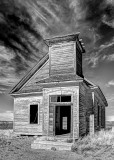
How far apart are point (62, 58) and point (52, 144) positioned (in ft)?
20.2

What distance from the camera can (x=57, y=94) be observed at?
14008 millimetres

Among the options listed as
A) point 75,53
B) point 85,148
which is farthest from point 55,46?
point 85,148

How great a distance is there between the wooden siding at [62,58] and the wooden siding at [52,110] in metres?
1.54

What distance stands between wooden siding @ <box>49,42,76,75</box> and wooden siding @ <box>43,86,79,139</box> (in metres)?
1.54

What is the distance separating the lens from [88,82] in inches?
648

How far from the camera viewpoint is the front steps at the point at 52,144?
38.6 ft

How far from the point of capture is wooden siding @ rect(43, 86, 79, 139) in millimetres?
13210

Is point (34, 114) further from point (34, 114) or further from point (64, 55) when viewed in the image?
point (64, 55)

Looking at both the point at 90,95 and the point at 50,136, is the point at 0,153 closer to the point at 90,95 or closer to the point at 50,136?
the point at 50,136

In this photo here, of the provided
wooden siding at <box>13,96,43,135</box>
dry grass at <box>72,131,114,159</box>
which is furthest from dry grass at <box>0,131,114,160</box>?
wooden siding at <box>13,96,43,135</box>

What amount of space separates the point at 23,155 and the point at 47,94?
16.6 feet

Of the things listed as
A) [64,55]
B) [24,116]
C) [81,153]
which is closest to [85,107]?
[64,55]

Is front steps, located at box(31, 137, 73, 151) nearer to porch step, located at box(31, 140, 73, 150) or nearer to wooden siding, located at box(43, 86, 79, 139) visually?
porch step, located at box(31, 140, 73, 150)

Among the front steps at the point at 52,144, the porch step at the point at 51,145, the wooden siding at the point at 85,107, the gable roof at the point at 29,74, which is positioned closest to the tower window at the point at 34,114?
the gable roof at the point at 29,74
